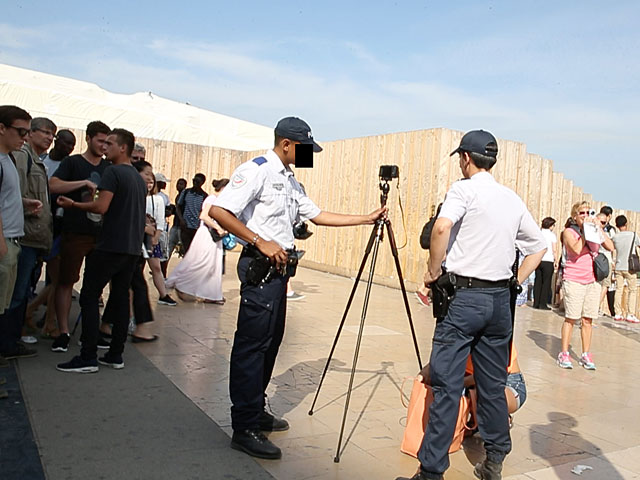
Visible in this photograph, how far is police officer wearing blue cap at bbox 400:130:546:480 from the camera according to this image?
321cm

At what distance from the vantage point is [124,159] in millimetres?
4922

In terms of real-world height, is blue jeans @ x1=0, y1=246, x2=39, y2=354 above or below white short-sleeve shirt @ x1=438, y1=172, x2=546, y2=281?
below

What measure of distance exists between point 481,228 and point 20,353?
12.5 feet

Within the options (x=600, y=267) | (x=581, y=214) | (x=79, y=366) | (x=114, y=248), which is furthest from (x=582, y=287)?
(x=79, y=366)

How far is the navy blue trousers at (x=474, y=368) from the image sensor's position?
3.19 metres

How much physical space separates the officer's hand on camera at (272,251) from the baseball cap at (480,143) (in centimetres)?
118

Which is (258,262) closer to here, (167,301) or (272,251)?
(272,251)

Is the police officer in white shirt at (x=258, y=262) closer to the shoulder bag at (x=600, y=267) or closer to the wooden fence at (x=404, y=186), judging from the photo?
the shoulder bag at (x=600, y=267)

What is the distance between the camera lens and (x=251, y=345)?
350 centimetres

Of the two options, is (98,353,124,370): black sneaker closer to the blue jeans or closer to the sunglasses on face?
the blue jeans

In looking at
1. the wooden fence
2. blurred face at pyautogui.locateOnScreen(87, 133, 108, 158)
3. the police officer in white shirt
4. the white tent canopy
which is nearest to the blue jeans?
blurred face at pyautogui.locateOnScreen(87, 133, 108, 158)

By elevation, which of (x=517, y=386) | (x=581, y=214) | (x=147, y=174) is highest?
(x=147, y=174)

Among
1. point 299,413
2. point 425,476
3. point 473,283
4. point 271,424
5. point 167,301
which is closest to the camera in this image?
point 425,476

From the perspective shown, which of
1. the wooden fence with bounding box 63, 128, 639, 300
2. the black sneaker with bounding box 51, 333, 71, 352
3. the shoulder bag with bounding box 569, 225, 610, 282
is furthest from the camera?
the wooden fence with bounding box 63, 128, 639, 300
